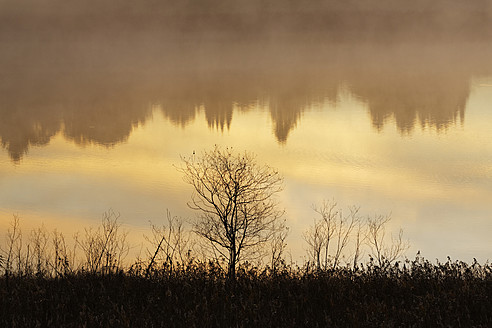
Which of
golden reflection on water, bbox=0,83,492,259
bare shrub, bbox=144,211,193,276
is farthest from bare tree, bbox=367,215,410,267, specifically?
bare shrub, bbox=144,211,193,276

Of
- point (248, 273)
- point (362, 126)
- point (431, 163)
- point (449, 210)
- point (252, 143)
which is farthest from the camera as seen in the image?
point (362, 126)

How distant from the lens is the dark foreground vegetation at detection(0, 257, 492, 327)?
24.1 feet

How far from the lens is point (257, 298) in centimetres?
831

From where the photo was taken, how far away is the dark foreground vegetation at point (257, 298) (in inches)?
289

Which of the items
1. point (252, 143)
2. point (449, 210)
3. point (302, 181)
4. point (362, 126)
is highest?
point (362, 126)

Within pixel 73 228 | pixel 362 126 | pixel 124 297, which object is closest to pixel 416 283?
pixel 124 297

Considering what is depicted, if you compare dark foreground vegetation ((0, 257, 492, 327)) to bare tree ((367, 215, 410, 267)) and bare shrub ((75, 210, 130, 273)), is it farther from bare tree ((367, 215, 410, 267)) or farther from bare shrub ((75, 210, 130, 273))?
bare tree ((367, 215, 410, 267))

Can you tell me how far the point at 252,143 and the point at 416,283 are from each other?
13720 centimetres

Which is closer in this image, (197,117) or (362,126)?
(362,126)

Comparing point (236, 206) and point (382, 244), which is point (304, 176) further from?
point (236, 206)

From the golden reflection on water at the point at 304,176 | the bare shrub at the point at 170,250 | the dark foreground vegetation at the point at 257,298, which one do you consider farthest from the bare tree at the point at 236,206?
the dark foreground vegetation at the point at 257,298

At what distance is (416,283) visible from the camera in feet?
30.2

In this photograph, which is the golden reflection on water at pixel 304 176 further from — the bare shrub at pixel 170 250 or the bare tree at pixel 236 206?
the bare shrub at pixel 170 250

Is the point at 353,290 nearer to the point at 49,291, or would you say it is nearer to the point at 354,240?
the point at 49,291
